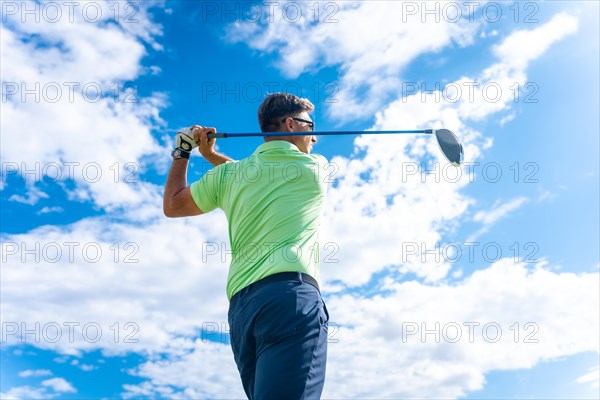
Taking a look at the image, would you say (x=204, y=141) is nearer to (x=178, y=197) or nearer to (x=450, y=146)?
(x=178, y=197)

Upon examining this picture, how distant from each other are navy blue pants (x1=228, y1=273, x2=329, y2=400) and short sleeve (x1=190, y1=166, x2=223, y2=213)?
941mm

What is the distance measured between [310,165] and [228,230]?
813mm

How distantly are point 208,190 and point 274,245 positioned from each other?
A: 0.91 metres

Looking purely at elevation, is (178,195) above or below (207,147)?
below

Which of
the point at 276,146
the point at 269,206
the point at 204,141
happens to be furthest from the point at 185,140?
the point at 269,206

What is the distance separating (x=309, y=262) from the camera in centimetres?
417

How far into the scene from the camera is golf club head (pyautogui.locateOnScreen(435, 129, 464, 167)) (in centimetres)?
661

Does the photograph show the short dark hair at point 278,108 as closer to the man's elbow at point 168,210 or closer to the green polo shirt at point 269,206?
the green polo shirt at point 269,206

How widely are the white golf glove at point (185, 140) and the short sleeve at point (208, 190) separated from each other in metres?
0.65

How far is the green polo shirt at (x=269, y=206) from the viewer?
4.16 metres

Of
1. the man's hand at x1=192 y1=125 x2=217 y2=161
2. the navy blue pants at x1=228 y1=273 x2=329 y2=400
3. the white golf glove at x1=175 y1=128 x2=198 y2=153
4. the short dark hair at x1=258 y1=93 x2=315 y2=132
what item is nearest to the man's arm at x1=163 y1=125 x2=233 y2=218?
the white golf glove at x1=175 y1=128 x2=198 y2=153

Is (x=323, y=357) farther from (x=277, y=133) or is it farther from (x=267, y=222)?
(x=277, y=133)

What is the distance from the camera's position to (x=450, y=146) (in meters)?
6.69

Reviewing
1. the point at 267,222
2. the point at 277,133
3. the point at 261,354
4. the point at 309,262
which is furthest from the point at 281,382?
the point at 277,133
